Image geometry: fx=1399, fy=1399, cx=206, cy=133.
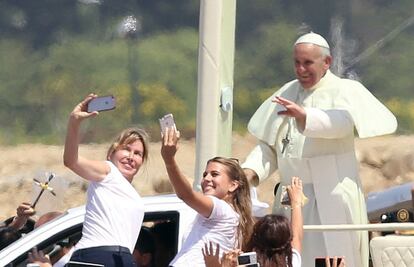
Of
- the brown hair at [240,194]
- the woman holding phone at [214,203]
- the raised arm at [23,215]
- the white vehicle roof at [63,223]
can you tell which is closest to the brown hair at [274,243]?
the woman holding phone at [214,203]

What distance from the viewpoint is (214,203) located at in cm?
555

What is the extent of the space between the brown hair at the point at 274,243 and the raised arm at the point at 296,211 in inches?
10.9

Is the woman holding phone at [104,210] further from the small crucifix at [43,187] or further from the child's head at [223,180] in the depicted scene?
the small crucifix at [43,187]

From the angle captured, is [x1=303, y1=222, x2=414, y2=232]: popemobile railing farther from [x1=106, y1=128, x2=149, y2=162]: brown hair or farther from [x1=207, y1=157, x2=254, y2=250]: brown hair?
[x1=106, y1=128, x2=149, y2=162]: brown hair

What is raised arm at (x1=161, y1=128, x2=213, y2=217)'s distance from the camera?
5.33 meters

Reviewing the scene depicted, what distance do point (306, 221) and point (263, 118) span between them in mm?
550

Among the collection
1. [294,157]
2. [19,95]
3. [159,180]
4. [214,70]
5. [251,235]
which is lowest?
[251,235]

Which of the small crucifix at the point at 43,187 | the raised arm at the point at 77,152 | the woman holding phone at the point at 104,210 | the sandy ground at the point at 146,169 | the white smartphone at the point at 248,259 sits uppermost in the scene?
the sandy ground at the point at 146,169

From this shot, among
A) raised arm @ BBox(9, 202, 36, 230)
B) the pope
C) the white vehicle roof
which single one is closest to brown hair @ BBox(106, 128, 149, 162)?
the white vehicle roof

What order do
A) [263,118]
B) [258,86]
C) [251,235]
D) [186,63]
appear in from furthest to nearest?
[186,63] < [258,86] < [263,118] < [251,235]

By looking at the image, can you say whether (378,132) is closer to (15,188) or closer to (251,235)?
(251,235)

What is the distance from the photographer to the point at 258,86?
44.7 ft

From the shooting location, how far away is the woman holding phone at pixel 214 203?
5.42m

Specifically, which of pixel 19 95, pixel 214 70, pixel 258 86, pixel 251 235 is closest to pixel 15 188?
pixel 19 95
